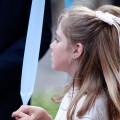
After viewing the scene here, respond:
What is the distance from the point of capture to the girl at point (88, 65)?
233 centimetres

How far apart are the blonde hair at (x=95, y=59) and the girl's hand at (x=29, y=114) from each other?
0.50 ft

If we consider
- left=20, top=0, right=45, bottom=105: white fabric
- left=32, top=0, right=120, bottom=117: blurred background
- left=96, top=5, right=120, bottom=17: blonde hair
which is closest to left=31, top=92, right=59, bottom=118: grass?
left=32, top=0, right=120, bottom=117: blurred background

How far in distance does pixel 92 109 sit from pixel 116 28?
38cm

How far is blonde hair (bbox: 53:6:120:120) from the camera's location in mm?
2357

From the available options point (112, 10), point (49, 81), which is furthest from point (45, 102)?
point (112, 10)

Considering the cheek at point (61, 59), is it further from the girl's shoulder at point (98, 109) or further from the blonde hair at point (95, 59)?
the girl's shoulder at point (98, 109)

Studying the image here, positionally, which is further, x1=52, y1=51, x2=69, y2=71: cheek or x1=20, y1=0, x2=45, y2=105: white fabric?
x1=52, y1=51, x2=69, y2=71: cheek

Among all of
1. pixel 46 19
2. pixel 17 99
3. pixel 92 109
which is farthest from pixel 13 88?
pixel 92 109

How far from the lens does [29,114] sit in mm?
2367

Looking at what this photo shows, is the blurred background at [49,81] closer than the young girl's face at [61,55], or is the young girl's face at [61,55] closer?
the young girl's face at [61,55]

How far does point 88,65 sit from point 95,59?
39 millimetres

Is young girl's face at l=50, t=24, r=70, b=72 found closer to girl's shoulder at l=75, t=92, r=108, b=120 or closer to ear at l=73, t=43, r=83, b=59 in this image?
ear at l=73, t=43, r=83, b=59

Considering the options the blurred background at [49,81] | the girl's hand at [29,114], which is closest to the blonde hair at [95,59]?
the girl's hand at [29,114]

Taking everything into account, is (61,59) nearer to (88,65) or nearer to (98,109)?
(88,65)
